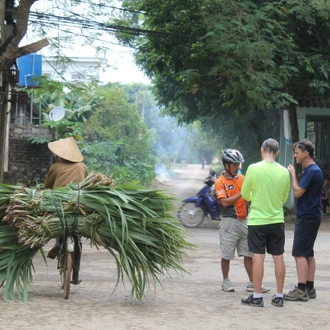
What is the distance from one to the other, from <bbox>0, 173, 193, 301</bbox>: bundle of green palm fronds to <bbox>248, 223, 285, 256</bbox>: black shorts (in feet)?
2.18

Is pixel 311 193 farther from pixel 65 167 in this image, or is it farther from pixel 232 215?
pixel 65 167

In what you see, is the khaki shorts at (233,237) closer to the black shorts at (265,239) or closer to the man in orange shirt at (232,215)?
the man in orange shirt at (232,215)

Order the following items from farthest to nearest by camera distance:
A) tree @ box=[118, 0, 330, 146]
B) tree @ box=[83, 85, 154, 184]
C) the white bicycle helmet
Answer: tree @ box=[83, 85, 154, 184], tree @ box=[118, 0, 330, 146], the white bicycle helmet

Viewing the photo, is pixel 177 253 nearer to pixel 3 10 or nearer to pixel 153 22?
pixel 3 10

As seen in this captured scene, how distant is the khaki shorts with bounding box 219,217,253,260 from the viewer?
25.7ft

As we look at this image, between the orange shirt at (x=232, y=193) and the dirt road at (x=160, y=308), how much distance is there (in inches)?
24.0

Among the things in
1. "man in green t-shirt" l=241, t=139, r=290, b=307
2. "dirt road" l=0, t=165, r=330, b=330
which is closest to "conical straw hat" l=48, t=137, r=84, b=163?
"dirt road" l=0, t=165, r=330, b=330

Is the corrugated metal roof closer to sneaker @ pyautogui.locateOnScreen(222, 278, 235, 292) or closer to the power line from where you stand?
the power line

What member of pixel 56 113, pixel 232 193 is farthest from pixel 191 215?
pixel 232 193

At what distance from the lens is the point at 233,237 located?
309 inches

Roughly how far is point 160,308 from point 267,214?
140 cm

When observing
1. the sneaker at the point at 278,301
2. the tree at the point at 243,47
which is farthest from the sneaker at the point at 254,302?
the tree at the point at 243,47

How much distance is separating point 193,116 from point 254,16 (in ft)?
32.4

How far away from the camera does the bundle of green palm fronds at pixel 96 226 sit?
6.83 meters
